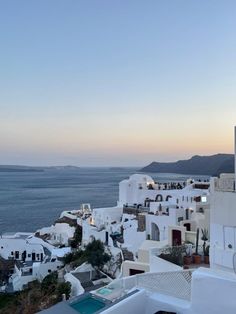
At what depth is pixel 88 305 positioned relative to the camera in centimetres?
598

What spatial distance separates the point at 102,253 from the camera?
2072 cm

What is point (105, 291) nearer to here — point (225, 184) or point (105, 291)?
point (105, 291)

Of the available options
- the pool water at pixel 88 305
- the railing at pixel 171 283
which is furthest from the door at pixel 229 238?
the pool water at pixel 88 305

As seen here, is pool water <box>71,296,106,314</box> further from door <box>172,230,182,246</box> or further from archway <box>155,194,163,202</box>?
archway <box>155,194,163,202</box>

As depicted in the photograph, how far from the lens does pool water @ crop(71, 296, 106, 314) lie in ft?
18.9

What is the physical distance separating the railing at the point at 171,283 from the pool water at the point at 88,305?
822mm

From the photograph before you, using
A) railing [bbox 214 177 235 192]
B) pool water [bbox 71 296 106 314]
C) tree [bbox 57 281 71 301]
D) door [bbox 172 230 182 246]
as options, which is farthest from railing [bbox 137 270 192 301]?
tree [bbox 57 281 71 301]

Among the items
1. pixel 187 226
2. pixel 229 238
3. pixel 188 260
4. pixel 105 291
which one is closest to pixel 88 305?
pixel 105 291

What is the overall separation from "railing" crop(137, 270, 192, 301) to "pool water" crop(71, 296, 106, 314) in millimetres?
822

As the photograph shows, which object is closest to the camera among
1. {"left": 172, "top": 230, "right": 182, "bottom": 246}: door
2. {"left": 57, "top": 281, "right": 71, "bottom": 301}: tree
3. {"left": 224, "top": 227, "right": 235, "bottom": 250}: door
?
{"left": 224, "top": 227, "right": 235, "bottom": 250}: door

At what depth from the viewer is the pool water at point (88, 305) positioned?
5.77 metres

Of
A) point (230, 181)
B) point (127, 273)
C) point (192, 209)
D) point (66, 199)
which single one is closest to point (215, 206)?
point (230, 181)

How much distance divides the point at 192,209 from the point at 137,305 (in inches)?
702

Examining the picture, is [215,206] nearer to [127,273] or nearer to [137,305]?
[137,305]
